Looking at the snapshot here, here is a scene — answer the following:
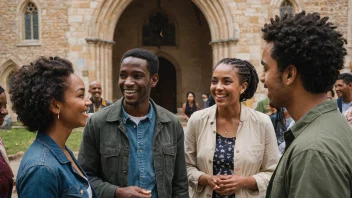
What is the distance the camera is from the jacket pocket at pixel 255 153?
109 inches

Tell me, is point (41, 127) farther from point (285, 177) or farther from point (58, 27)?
point (58, 27)

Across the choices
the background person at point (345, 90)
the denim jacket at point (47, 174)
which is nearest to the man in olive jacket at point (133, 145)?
the denim jacket at point (47, 174)

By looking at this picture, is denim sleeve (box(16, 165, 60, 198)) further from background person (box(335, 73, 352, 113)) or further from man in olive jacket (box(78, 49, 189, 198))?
background person (box(335, 73, 352, 113))

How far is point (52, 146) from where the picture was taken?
2010 mm

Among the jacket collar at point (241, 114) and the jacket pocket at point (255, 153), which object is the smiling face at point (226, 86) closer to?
the jacket collar at point (241, 114)

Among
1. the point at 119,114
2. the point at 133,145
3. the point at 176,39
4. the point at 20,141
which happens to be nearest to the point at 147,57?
the point at 119,114

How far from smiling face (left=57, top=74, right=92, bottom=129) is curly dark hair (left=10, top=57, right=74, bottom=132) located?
3 cm

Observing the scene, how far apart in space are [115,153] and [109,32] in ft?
39.8

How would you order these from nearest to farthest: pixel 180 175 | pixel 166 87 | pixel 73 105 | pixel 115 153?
pixel 73 105 → pixel 115 153 → pixel 180 175 → pixel 166 87

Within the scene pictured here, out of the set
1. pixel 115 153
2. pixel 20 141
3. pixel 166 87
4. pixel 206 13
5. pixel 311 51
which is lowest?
pixel 20 141

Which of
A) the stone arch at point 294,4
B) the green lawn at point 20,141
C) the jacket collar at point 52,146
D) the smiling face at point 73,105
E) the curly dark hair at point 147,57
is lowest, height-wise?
the green lawn at point 20,141

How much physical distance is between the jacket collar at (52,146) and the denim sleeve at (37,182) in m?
0.16

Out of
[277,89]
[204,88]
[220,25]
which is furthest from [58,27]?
[277,89]

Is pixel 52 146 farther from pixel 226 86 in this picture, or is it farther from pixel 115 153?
pixel 226 86
